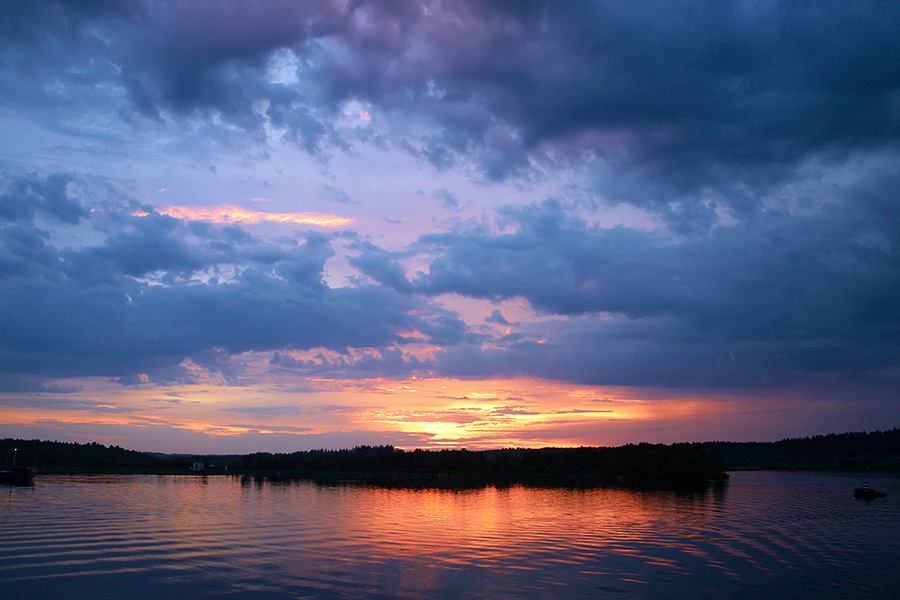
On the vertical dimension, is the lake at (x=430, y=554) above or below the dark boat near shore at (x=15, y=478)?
above

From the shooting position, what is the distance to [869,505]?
73562 mm

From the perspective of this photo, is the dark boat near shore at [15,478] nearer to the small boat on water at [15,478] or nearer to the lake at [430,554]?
the small boat on water at [15,478]

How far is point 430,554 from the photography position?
3338 cm

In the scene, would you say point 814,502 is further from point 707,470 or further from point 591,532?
point 707,470

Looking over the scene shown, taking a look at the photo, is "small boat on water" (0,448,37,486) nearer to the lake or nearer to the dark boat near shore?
the dark boat near shore

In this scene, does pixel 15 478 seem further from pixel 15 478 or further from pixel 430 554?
pixel 430 554

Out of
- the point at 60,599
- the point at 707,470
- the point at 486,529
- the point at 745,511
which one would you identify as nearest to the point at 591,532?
the point at 486,529

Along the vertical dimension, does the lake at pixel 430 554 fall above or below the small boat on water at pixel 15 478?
above

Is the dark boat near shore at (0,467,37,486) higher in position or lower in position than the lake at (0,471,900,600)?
lower

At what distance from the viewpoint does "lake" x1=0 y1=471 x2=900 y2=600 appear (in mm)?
24922

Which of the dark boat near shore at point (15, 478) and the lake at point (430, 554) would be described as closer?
the lake at point (430, 554)

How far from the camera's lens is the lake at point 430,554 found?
981 inches

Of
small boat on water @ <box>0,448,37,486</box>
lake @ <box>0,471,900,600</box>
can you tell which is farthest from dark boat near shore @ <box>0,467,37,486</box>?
lake @ <box>0,471,900,600</box>

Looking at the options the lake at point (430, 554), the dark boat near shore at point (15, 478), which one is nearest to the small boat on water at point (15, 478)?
the dark boat near shore at point (15, 478)
